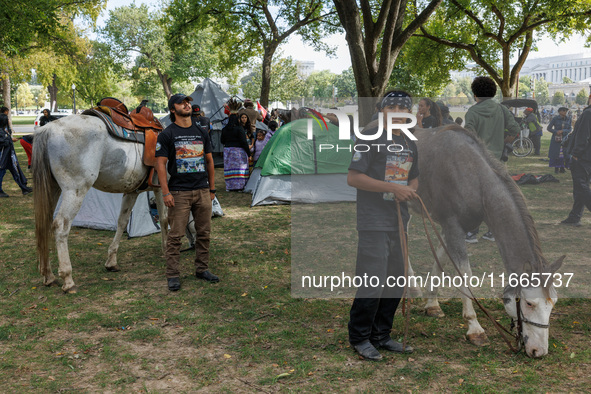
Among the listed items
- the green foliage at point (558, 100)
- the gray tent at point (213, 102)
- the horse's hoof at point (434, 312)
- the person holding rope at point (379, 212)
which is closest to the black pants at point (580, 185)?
the green foliage at point (558, 100)

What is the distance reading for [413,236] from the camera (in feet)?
22.4

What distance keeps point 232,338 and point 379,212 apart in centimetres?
171

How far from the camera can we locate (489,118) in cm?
583

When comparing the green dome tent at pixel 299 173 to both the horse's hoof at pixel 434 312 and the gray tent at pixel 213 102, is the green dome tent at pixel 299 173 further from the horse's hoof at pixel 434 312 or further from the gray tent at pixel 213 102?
the gray tent at pixel 213 102

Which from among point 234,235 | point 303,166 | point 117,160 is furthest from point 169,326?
point 303,166

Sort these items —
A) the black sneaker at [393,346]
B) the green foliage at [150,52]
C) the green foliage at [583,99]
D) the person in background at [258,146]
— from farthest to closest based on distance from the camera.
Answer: the green foliage at [150,52]
the person in background at [258,146]
the green foliage at [583,99]
the black sneaker at [393,346]

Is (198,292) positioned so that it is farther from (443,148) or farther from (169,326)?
(443,148)

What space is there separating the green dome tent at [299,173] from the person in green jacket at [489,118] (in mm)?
3608

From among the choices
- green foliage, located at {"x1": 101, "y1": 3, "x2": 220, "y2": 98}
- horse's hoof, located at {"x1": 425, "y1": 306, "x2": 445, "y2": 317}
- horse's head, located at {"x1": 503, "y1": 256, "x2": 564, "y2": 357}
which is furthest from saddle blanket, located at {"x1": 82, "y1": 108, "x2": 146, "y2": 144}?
green foliage, located at {"x1": 101, "y1": 3, "x2": 220, "y2": 98}

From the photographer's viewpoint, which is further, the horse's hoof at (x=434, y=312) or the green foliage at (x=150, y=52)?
the green foliage at (x=150, y=52)

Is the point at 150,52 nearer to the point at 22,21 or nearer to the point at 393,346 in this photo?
the point at 22,21

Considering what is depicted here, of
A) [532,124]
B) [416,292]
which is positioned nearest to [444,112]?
[416,292]

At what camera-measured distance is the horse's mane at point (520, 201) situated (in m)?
3.67

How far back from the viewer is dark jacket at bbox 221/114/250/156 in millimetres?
11789
